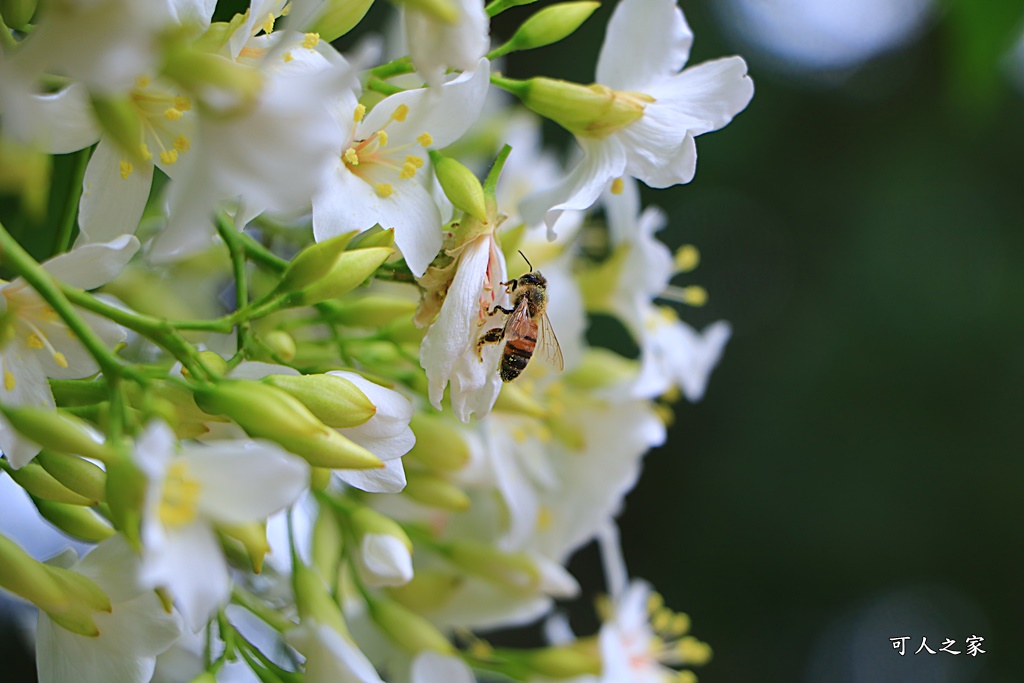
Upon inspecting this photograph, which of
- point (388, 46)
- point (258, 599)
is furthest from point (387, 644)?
point (388, 46)

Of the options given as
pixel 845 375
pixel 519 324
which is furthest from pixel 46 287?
pixel 845 375

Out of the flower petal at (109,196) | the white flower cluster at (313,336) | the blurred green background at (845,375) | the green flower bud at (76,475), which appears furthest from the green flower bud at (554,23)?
the blurred green background at (845,375)

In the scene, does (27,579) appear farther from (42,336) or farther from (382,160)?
(382,160)

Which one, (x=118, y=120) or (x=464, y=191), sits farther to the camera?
(x=464, y=191)

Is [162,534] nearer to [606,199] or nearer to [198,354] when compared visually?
[198,354]

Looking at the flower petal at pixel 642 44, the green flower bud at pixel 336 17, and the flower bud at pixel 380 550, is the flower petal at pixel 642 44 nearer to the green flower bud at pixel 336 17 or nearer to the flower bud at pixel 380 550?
the green flower bud at pixel 336 17
